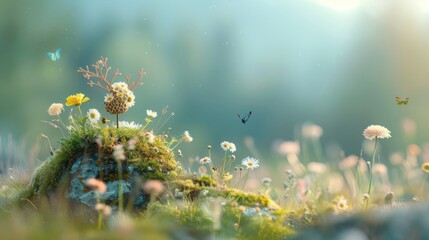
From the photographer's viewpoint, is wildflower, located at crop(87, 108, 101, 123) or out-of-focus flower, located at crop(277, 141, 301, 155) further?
wildflower, located at crop(87, 108, 101, 123)

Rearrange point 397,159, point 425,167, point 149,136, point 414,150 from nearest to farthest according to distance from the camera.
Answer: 1. point 425,167
2. point 397,159
3. point 414,150
4. point 149,136

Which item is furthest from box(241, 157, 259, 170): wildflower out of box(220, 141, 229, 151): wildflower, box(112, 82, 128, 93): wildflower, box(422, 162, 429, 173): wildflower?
box(422, 162, 429, 173): wildflower

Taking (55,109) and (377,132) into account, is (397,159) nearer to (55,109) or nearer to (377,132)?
(377,132)

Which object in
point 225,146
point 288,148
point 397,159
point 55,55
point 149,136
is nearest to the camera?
point 288,148

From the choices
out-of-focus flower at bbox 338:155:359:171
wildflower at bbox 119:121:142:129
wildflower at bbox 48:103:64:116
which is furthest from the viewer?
wildflower at bbox 119:121:142:129

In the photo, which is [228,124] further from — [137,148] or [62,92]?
[137,148]

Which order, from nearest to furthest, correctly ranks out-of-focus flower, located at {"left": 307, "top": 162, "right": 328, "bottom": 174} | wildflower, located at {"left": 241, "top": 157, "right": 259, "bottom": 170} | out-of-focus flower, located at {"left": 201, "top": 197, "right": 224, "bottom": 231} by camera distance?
1. out-of-focus flower, located at {"left": 201, "top": 197, "right": 224, "bottom": 231}
2. out-of-focus flower, located at {"left": 307, "top": 162, "right": 328, "bottom": 174}
3. wildflower, located at {"left": 241, "top": 157, "right": 259, "bottom": 170}

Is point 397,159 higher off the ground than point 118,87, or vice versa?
point 118,87

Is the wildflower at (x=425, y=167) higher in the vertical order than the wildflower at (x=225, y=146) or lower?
lower

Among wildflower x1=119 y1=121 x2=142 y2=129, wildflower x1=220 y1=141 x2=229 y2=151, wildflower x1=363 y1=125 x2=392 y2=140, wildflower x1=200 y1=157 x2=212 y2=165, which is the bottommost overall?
wildflower x1=200 y1=157 x2=212 y2=165

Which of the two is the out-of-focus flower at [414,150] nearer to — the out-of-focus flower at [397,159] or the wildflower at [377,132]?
the out-of-focus flower at [397,159]

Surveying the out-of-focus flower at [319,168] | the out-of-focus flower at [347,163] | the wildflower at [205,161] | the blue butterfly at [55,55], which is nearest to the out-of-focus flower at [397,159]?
the out-of-focus flower at [347,163]

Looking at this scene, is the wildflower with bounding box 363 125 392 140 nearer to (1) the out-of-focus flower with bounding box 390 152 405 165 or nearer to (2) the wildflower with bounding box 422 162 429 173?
(1) the out-of-focus flower with bounding box 390 152 405 165

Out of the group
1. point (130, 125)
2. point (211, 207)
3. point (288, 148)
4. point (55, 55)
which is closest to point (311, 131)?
point (288, 148)
